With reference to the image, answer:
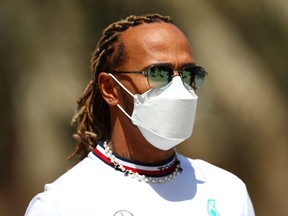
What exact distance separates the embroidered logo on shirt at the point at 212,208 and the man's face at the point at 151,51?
48cm

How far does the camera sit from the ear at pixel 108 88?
2805mm

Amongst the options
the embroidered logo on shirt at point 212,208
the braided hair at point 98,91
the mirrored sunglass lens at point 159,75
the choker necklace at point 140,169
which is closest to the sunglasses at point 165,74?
the mirrored sunglass lens at point 159,75

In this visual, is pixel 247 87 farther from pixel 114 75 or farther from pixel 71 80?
pixel 114 75

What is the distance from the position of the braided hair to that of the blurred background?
11.5 ft

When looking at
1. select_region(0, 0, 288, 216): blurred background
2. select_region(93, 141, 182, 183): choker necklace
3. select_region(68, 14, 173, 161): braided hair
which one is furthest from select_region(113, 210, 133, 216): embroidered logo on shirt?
select_region(0, 0, 288, 216): blurred background

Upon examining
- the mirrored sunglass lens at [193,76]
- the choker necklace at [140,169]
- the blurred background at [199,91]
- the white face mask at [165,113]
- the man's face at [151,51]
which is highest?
the man's face at [151,51]

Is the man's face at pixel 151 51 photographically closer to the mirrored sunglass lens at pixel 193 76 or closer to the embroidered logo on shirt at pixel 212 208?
the mirrored sunglass lens at pixel 193 76

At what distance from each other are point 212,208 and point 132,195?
1.01 ft

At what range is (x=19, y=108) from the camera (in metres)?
6.67

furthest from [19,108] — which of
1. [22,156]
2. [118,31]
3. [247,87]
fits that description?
[118,31]

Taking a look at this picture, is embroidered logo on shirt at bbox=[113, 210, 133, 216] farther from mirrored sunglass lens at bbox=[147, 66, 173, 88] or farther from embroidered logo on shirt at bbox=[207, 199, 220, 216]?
mirrored sunglass lens at bbox=[147, 66, 173, 88]

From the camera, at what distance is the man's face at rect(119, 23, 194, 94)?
266 centimetres

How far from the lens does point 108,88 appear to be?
9.29ft

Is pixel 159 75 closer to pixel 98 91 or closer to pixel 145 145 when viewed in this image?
pixel 145 145
